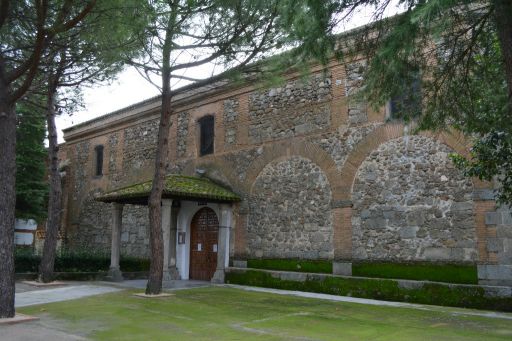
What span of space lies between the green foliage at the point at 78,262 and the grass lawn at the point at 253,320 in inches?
208

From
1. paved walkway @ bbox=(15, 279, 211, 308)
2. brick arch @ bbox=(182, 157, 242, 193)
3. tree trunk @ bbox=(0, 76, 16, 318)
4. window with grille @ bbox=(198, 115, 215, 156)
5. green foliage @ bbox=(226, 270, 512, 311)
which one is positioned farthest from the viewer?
window with grille @ bbox=(198, 115, 215, 156)

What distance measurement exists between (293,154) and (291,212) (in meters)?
1.64

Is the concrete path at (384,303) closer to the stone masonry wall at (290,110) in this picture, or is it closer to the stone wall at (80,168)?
Answer: the stone masonry wall at (290,110)

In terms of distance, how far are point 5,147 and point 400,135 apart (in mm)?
8320

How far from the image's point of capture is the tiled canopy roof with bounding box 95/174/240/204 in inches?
506

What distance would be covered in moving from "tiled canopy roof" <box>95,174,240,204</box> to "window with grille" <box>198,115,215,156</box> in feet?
4.66

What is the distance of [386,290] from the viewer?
35.0 feet

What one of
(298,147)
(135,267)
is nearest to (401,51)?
(298,147)

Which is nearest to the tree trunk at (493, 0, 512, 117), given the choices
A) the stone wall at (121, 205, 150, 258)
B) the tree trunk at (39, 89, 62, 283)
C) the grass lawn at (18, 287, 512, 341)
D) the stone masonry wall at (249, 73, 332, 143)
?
the grass lawn at (18, 287, 512, 341)

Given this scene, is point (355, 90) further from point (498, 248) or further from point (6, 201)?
point (6, 201)

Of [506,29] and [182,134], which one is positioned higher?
[182,134]

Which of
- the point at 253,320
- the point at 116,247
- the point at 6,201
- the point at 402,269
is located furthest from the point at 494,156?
the point at 116,247

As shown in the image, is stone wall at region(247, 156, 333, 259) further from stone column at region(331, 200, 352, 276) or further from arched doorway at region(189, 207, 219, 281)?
arched doorway at region(189, 207, 219, 281)

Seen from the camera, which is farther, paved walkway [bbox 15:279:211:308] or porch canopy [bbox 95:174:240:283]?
porch canopy [bbox 95:174:240:283]
